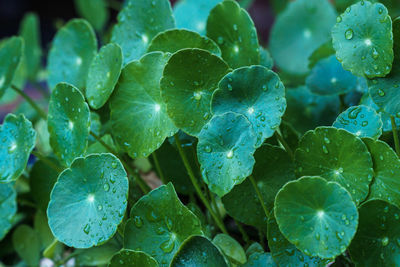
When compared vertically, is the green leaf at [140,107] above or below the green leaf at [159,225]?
above

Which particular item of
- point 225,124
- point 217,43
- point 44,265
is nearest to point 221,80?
point 225,124

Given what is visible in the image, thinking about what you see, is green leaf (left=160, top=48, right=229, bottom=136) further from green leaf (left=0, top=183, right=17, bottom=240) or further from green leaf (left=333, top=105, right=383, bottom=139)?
green leaf (left=0, top=183, right=17, bottom=240)

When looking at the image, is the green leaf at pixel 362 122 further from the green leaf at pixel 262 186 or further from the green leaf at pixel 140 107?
the green leaf at pixel 140 107

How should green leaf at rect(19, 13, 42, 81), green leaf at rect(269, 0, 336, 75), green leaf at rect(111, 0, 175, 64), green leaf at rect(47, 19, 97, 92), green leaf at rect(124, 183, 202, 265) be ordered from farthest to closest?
1. green leaf at rect(19, 13, 42, 81)
2. green leaf at rect(269, 0, 336, 75)
3. green leaf at rect(47, 19, 97, 92)
4. green leaf at rect(111, 0, 175, 64)
5. green leaf at rect(124, 183, 202, 265)

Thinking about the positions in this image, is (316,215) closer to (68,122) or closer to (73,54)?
(68,122)

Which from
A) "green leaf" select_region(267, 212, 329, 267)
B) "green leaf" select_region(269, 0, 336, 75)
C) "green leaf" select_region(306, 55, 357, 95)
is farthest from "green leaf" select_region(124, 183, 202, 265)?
"green leaf" select_region(269, 0, 336, 75)

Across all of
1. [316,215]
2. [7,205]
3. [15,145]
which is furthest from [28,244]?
[316,215]

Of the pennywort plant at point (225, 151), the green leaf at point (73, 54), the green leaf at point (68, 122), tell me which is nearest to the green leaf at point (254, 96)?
the pennywort plant at point (225, 151)
